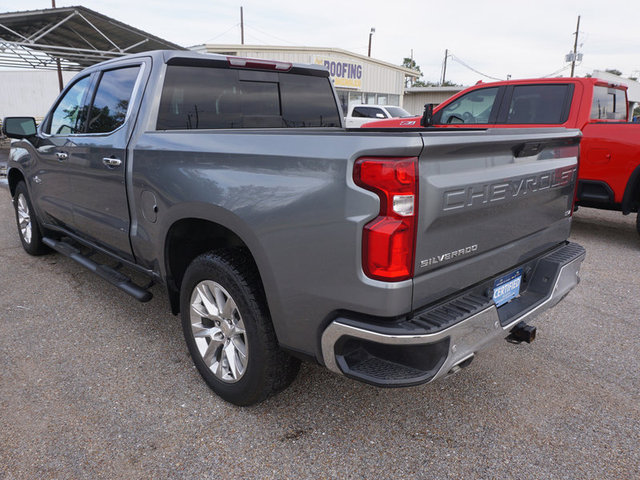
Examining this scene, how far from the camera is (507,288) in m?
2.44

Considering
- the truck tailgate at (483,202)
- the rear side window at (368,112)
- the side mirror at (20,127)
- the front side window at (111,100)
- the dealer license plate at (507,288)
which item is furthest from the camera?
the rear side window at (368,112)

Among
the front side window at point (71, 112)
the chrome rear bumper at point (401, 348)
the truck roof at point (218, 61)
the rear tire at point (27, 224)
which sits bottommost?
the rear tire at point (27, 224)

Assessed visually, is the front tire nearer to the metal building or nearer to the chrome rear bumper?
the chrome rear bumper

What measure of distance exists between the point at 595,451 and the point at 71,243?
4407mm

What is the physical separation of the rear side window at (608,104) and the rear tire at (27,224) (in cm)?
651

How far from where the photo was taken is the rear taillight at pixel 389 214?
1.72 metres

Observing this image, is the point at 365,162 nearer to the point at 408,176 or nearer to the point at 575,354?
the point at 408,176

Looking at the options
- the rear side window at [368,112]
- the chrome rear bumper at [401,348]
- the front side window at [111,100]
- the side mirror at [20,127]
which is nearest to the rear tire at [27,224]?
the side mirror at [20,127]

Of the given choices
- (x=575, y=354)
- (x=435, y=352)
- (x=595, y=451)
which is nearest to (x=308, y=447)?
(x=435, y=352)

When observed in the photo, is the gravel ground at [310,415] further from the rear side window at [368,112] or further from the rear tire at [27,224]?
the rear side window at [368,112]

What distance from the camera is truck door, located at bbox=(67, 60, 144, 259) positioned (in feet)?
10.0

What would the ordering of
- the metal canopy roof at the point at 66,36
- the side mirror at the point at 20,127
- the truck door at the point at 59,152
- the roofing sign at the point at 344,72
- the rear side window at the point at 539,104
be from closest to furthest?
the truck door at the point at 59,152, the side mirror at the point at 20,127, the rear side window at the point at 539,104, the metal canopy roof at the point at 66,36, the roofing sign at the point at 344,72

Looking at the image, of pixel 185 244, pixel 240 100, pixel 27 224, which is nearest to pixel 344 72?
pixel 27 224

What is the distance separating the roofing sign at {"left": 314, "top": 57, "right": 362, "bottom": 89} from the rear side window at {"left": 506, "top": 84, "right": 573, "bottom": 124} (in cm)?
2022
